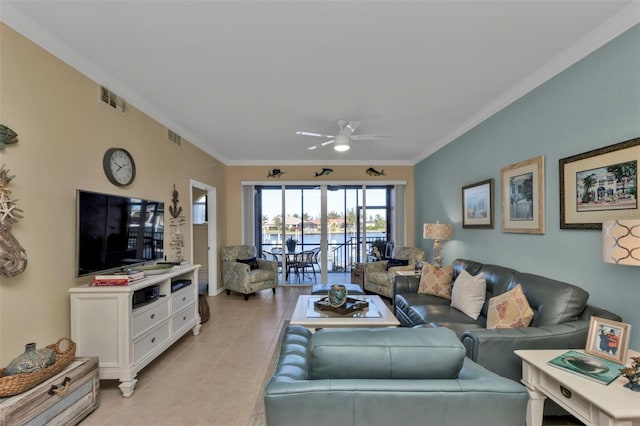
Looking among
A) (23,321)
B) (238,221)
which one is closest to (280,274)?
A: (238,221)

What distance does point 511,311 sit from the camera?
2203mm

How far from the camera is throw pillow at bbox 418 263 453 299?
3422 millimetres

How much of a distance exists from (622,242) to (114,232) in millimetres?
3587

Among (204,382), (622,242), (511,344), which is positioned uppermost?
(622,242)

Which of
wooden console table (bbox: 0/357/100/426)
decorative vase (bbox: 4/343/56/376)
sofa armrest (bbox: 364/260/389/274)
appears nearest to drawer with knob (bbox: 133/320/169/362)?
wooden console table (bbox: 0/357/100/426)

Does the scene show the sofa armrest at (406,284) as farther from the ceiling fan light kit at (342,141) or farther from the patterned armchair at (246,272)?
the patterned armchair at (246,272)

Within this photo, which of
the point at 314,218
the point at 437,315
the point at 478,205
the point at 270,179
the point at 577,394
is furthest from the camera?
the point at 314,218

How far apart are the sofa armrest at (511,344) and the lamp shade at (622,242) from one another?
1.83ft

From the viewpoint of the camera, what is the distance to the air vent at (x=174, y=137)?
3848 mm

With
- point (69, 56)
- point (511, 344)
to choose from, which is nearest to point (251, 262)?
point (69, 56)

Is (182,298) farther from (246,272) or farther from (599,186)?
(599,186)

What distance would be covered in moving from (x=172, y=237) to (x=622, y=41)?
4.61 metres

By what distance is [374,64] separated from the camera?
2.45 m

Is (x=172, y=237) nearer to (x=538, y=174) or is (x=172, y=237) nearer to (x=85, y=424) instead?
(x=85, y=424)
